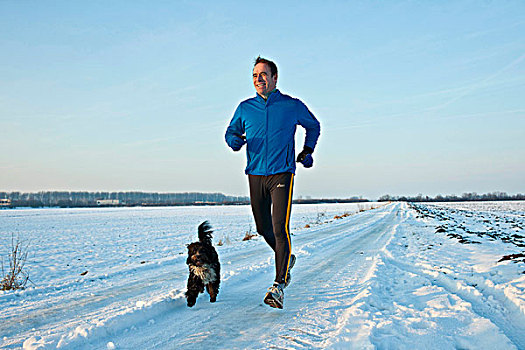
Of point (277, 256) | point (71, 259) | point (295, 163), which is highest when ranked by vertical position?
point (295, 163)

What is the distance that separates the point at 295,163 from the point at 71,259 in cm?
1050

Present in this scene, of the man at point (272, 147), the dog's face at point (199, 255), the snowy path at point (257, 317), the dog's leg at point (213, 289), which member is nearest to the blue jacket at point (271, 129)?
the man at point (272, 147)

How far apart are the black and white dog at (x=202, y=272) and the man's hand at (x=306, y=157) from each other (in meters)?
Answer: 1.57

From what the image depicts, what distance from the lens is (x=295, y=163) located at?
4.08 metres

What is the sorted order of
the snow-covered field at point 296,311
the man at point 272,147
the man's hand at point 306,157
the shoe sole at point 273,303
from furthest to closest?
the man's hand at point 306,157, the man at point 272,147, the shoe sole at point 273,303, the snow-covered field at point 296,311

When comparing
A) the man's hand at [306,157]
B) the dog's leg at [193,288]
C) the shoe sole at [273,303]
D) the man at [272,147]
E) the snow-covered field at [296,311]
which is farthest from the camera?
the man's hand at [306,157]

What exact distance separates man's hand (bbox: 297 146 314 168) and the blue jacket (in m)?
0.06

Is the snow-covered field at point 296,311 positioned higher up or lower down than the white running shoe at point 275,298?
lower down

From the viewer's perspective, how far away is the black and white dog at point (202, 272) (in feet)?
13.4

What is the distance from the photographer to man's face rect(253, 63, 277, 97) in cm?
411

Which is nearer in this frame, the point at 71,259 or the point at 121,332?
the point at 121,332

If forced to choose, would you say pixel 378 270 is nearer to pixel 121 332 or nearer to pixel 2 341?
pixel 121 332

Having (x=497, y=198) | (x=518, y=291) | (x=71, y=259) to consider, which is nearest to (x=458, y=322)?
(x=518, y=291)

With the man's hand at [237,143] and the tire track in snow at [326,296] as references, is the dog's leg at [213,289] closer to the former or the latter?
the tire track in snow at [326,296]
